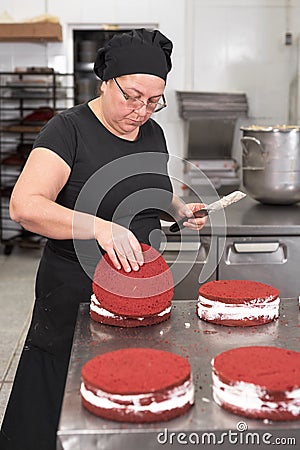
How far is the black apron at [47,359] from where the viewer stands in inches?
78.7

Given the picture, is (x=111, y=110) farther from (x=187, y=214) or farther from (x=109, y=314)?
(x=109, y=314)

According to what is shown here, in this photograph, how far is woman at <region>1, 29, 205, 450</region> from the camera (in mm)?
1939

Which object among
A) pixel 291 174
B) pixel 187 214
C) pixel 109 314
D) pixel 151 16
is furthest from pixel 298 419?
pixel 151 16

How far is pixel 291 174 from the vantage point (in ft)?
10.3

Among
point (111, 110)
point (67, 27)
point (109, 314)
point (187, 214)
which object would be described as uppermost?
point (67, 27)

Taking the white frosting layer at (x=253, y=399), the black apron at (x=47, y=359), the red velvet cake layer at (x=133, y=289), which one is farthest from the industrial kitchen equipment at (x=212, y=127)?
the white frosting layer at (x=253, y=399)

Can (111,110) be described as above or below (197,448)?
above

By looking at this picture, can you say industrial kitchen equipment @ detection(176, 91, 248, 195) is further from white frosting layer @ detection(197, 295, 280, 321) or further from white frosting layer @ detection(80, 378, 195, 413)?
white frosting layer @ detection(80, 378, 195, 413)

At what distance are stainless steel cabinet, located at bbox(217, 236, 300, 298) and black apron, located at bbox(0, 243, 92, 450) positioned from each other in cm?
90

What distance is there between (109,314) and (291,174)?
162 cm

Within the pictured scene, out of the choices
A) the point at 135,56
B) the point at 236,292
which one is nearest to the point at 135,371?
the point at 236,292

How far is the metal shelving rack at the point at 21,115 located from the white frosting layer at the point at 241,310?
3.99 meters

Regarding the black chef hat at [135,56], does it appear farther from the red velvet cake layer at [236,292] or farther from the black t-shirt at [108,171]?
the red velvet cake layer at [236,292]

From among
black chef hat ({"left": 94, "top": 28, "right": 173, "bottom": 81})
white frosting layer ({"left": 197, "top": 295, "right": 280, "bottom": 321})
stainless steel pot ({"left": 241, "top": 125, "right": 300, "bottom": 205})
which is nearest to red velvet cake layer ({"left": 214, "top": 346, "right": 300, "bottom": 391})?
white frosting layer ({"left": 197, "top": 295, "right": 280, "bottom": 321})
